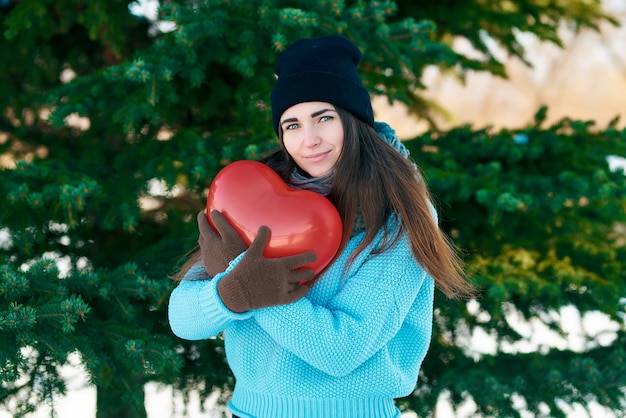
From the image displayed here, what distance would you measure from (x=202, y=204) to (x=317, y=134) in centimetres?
150

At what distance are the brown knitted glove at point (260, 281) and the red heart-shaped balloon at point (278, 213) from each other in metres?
0.06

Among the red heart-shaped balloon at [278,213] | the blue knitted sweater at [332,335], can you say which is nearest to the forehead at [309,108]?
the red heart-shaped balloon at [278,213]

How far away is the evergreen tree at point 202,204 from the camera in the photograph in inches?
89.0

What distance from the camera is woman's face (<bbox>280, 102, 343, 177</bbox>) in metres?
1.86

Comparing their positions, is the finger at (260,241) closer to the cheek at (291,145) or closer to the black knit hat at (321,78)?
the cheek at (291,145)

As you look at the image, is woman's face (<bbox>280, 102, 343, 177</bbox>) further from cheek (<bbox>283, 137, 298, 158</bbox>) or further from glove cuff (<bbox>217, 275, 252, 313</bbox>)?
glove cuff (<bbox>217, 275, 252, 313</bbox>)

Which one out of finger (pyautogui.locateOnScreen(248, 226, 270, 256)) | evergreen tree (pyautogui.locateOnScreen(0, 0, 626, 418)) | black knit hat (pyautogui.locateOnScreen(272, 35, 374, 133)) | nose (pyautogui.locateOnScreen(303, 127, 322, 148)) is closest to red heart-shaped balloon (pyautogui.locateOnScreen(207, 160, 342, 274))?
finger (pyautogui.locateOnScreen(248, 226, 270, 256))

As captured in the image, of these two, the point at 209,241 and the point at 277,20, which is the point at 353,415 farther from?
the point at 277,20

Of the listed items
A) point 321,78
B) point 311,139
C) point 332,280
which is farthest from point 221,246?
point 321,78

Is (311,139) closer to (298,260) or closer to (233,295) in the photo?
(298,260)

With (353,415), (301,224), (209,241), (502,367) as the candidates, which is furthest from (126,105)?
(502,367)

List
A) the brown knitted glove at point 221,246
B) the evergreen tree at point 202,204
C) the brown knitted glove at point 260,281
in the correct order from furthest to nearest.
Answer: the evergreen tree at point 202,204 < the brown knitted glove at point 221,246 < the brown knitted glove at point 260,281

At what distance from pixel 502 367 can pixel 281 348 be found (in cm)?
149

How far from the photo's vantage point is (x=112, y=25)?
288 cm
